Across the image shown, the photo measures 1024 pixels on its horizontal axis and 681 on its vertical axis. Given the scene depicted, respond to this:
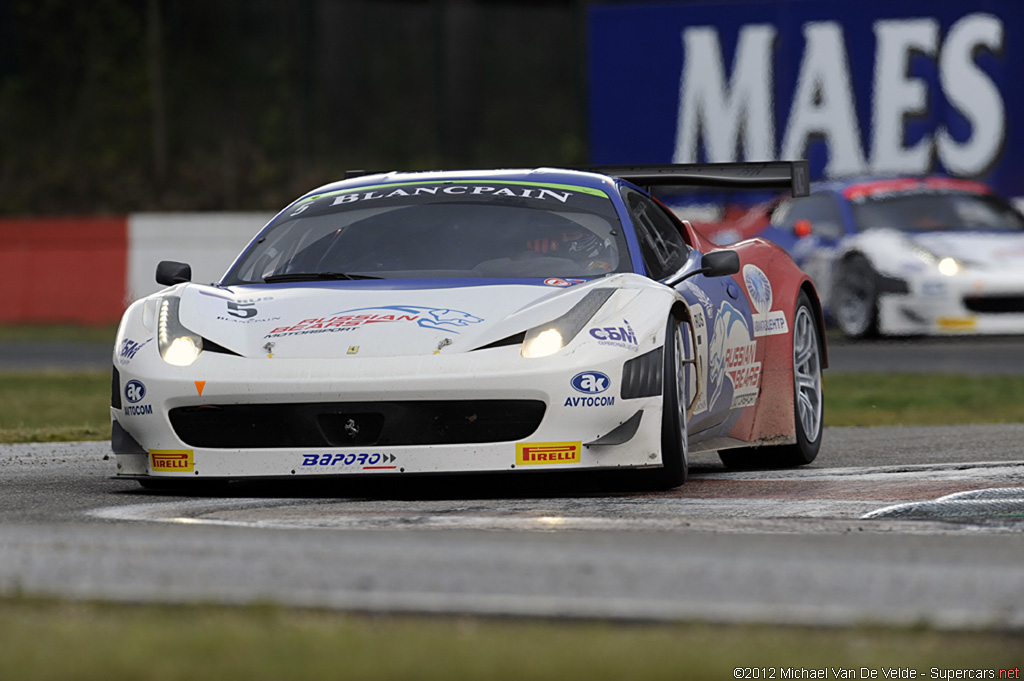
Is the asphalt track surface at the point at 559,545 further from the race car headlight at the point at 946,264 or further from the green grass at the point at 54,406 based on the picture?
the race car headlight at the point at 946,264

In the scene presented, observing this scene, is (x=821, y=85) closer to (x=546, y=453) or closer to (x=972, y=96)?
(x=972, y=96)

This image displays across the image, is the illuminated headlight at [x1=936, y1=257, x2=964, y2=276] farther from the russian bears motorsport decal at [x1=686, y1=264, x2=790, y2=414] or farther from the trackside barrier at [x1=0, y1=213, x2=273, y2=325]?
the russian bears motorsport decal at [x1=686, y1=264, x2=790, y2=414]

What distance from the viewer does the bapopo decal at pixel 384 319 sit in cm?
628

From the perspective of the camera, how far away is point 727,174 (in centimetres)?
853

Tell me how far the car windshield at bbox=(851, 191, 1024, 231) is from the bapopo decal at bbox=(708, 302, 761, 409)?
1000 centimetres

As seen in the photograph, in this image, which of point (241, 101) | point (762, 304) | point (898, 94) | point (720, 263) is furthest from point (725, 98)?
point (720, 263)

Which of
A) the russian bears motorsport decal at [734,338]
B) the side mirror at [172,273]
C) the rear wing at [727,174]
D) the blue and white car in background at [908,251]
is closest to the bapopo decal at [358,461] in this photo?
the russian bears motorsport decal at [734,338]

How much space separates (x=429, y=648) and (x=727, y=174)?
5549 millimetres

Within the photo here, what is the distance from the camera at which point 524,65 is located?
97.7ft

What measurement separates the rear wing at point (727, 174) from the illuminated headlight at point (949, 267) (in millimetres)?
8018

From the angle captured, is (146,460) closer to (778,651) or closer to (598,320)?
(598,320)

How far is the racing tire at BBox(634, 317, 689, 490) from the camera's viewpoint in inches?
248

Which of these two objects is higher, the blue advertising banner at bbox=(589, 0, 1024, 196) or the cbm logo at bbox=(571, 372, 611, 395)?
the cbm logo at bbox=(571, 372, 611, 395)

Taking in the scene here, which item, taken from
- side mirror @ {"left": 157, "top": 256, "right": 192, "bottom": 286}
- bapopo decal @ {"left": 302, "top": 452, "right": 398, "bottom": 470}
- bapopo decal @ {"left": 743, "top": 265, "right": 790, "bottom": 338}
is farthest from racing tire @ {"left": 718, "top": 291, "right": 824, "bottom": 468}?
side mirror @ {"left": 157, "top": 256, "right": 192, "bottom": 286}
